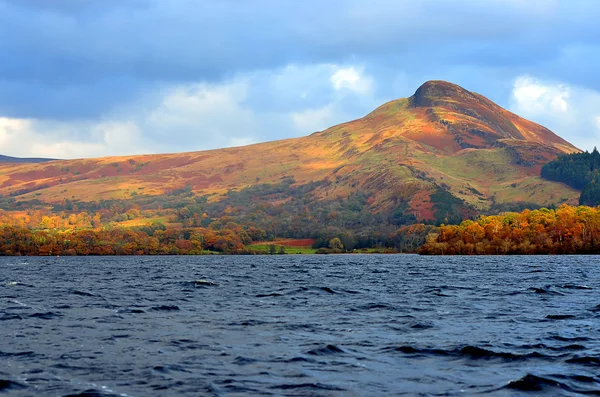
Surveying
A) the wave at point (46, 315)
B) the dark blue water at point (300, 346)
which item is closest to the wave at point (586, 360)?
the dark blue water at point (300, 346)

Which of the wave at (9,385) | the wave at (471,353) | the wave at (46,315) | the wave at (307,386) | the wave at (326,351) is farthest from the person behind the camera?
the wave at (46,315)

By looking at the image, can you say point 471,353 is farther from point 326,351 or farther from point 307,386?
point 307,386

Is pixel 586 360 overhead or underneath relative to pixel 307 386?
overhead

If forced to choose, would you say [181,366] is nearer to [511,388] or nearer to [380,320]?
[511,388]

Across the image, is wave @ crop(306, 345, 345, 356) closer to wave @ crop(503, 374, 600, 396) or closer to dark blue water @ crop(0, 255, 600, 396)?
dark blue water @ crop(0, 255, 600, 396)

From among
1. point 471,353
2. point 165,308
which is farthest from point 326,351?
point 165,308

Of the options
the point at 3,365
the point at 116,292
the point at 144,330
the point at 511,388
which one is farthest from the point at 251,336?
the point at 116,292

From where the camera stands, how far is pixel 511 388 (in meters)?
31.6

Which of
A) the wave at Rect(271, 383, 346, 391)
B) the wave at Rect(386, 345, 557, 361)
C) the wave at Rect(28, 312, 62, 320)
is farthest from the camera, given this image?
the wave at Rect(28, 312, 62, 320)

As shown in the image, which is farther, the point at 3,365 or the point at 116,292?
the point at 116,292

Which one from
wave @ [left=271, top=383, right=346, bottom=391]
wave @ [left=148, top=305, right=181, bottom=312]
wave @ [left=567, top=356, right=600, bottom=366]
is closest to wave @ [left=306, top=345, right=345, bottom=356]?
wave @ [left=271, top=383, right=346, bottom=391]

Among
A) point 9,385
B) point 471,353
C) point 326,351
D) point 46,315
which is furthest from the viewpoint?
point 46,315

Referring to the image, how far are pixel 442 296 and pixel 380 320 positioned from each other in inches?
944

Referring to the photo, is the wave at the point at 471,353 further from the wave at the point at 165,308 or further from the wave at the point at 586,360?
the wave at the point at 165,308
